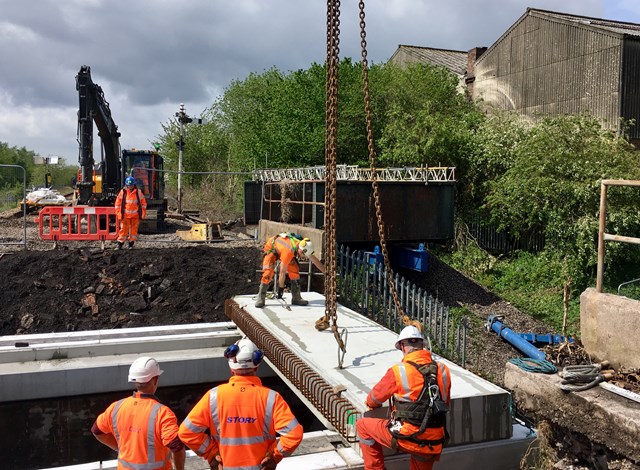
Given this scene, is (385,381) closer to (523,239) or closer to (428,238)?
(428,238)

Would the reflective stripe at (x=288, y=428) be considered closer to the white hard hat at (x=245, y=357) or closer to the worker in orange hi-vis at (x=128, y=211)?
the white hard hat at (x=245, y=357)

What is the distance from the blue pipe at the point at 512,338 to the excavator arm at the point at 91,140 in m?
13.1

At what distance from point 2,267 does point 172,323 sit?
434cm

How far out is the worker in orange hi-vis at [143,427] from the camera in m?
3.73

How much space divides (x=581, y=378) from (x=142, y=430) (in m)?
3.25

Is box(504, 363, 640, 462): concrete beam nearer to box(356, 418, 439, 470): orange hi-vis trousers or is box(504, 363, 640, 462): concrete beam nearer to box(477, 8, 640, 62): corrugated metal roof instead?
box(356, 418, 439, 470): orange hi-vis trousers

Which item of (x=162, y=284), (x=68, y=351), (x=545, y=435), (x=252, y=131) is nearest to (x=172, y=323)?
(x=162, y=284)

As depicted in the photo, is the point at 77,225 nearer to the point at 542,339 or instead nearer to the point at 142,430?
the point at 542,339

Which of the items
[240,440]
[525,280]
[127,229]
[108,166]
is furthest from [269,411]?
[108,166]

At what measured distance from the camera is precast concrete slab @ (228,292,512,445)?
17.4 feet

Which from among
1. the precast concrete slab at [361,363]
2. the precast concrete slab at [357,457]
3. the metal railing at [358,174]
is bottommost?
the precast concrete slab at [357,457]

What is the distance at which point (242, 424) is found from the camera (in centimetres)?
368

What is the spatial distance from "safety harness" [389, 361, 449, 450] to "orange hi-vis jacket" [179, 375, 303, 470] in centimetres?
83

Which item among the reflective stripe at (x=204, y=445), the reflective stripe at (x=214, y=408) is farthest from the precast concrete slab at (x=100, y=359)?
the reflective stripe at (x=214, y=408)
